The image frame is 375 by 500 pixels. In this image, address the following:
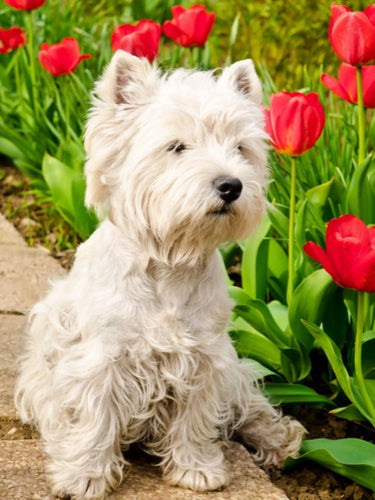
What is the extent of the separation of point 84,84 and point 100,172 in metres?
2.21

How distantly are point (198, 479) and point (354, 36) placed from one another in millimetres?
1421

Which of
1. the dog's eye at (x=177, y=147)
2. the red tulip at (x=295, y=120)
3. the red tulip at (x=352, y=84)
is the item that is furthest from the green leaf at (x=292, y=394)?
the dog's eye at (x=177, y=147)

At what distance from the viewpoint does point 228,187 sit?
7.63 ft

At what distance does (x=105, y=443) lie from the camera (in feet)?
8.70

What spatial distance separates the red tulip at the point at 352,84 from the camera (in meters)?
2.96

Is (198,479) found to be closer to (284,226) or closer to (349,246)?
(349,246)

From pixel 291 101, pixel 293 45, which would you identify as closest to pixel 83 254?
pixel 291 101

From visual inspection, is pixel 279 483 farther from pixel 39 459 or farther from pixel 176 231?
pixel 176 231

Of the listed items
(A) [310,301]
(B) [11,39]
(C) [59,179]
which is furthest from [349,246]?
(B) [11,39]

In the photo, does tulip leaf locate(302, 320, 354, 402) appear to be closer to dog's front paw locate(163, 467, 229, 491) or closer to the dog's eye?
dog's front paw locate(163, 467, 229, 491)

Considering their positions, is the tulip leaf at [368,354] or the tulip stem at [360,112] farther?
the tulip leaf at [368,354]

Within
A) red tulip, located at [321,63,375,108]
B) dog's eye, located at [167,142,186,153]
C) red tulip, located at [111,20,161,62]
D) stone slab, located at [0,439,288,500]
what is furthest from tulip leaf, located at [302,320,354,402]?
red tulip, located at [111,20,161,62]

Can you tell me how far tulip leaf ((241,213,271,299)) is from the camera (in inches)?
129

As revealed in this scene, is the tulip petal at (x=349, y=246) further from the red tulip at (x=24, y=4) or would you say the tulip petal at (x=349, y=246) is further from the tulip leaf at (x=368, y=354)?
the red tulip at (x=24, y=4)
